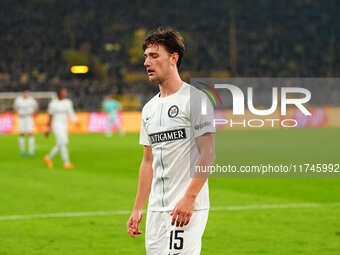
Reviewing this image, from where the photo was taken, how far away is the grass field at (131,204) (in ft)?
27.1

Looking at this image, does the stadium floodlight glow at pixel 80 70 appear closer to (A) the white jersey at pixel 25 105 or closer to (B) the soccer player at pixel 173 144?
(B) the soccer player at pixel 173 144

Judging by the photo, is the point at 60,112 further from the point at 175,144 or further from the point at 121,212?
the point at 175,144

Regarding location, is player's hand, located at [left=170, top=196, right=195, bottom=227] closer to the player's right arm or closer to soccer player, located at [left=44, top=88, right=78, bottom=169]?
the player's right arm

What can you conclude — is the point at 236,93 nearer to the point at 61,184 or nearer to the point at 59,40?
the point at 61,184

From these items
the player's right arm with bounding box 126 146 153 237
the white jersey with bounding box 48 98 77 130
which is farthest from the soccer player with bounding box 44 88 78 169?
the player's right arm with bounding box 126 146 153 237

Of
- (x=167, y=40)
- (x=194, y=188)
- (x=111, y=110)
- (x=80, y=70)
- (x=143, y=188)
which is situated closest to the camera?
(x=194, y=188)

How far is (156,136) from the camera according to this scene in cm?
434

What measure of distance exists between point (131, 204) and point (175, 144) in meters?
7.91

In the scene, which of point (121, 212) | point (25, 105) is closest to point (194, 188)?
point (121, 212)

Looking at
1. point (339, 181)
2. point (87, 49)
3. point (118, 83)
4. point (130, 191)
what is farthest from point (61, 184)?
point (87, 49)

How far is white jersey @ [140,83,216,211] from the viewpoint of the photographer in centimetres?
418

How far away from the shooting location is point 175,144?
4250mm

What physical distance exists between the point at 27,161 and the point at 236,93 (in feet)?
54.4

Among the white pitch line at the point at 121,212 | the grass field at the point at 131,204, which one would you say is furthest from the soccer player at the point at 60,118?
the white pitch line at the point at 121,212
